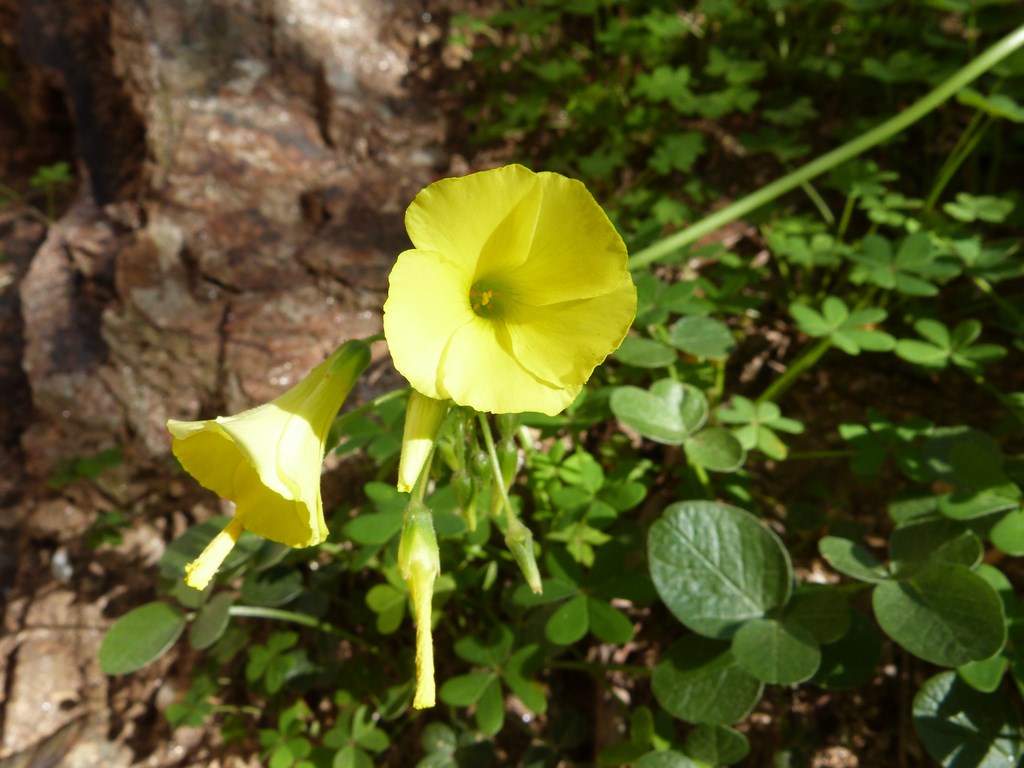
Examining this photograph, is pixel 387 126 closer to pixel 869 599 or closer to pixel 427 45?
pixel 427 45

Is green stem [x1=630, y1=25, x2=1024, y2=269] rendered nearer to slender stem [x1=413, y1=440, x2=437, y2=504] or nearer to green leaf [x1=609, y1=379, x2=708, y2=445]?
green leaf [x1=609, y1=379, x2=708, y2=445]

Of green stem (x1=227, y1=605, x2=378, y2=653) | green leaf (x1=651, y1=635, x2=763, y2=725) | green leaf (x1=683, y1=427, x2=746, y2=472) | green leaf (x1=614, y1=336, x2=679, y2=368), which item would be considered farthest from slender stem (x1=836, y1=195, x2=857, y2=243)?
green stem (x1=227, y1=605, x2=378, y2=653)

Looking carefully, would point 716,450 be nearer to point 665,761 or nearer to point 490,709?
point 665,761

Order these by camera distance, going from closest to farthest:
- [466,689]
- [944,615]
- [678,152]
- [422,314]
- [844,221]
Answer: [422,314] < [944,615] < [466,689] < [844,221] < [678,152]

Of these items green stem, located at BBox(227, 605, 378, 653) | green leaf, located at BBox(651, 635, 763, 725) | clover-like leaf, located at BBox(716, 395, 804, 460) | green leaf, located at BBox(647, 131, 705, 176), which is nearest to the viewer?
green leaf, located at BBox(651, 635, 763, 725)

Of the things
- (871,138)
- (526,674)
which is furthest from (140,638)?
(871,138)

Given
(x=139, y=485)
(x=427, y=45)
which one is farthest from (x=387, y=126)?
(x=139, y=485)
